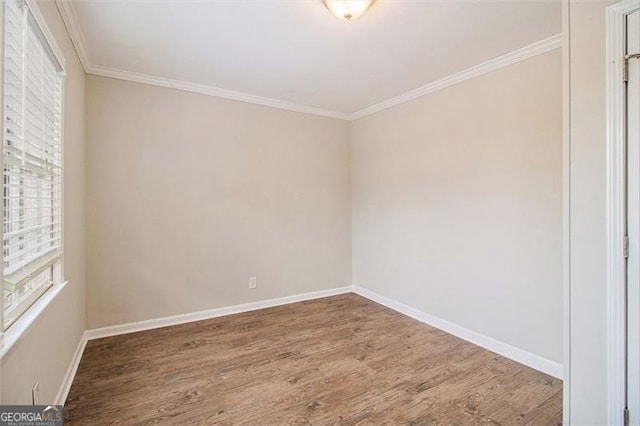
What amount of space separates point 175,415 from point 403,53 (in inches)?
124

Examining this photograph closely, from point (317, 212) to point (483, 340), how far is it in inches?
95.0

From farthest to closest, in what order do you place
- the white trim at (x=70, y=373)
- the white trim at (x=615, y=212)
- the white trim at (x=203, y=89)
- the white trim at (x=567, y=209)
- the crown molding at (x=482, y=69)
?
the white trim at (x=203, y=89)
the crown molding at (x=482, y=69)
the white trim at (x=70, y=373)
the white trim at (x=567, y=209)
the white trim at (x=615, y=212)

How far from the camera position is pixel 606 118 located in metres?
1.50

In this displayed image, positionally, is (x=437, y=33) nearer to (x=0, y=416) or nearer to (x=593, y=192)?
(x=593, y=192)

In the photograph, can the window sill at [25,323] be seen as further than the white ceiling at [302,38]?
No

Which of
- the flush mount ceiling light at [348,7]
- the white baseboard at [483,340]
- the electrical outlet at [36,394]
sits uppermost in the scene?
the flush mount ceiling light at [348,7]

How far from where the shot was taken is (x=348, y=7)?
1889mm

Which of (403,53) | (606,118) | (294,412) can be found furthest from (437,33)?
(294,412)

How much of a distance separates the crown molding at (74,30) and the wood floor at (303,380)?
100 inches

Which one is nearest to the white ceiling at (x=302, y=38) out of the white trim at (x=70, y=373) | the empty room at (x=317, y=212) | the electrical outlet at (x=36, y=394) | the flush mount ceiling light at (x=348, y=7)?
the empty room at (x=317, y=212)

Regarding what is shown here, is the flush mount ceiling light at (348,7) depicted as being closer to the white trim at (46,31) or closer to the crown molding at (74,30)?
the white trim at (46,31)

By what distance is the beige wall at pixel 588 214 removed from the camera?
1521mm

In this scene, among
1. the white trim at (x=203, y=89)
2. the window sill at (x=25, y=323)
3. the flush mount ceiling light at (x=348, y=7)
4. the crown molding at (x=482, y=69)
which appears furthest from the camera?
the white trim at (x=203, y=89)

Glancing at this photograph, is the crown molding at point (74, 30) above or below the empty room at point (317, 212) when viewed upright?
above
